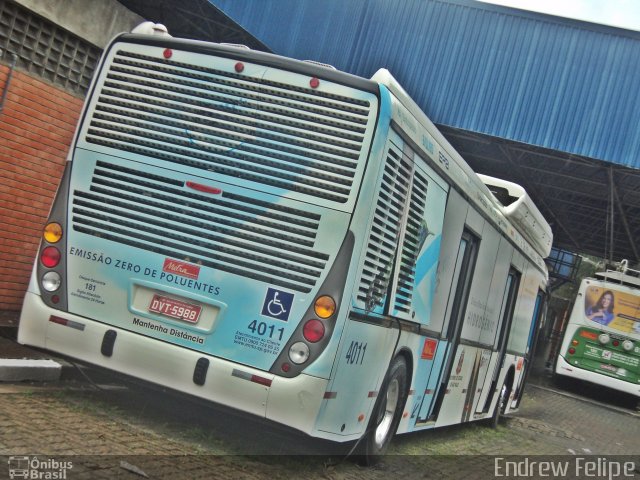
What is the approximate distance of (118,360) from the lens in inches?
231

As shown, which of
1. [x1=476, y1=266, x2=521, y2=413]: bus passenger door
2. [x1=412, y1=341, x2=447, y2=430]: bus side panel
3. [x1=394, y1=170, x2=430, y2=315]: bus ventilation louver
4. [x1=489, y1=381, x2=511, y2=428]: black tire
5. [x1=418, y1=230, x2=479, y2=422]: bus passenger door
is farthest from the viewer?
[x1=489, y1=381, x2=511, y2=428]: black tire

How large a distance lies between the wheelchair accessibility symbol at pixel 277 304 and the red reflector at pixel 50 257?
1.72 m

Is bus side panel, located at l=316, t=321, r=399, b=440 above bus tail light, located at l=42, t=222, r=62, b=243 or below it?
below

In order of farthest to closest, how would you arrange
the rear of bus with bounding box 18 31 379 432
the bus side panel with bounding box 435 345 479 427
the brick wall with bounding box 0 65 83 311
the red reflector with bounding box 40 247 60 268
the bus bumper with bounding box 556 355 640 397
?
the bus bumper with bounding box 556 355 640 397 → the bus side panel with bounding box 435 345 479 427 → the brick wall with bounding box 0 65 83 311 → the red reflector with bounding box 40 247 60 268 → the rear of bus with bounding box 18 31 379 432

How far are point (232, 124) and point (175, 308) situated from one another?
1434mm

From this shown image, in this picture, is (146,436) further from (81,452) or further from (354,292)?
(354,292)

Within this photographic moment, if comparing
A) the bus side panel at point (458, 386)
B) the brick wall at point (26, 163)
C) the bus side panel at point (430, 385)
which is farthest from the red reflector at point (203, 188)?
the bus side panel at point (458, 386)

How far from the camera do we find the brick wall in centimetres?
902

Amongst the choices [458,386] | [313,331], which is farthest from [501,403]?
[313,331]

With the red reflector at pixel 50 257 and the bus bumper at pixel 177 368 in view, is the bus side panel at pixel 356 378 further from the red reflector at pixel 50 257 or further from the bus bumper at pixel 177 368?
the red reflector at pixel 50 257

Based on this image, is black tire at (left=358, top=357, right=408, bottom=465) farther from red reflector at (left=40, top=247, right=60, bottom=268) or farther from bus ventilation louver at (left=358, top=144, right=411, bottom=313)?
red reflector at (left=40, top=247, right=60, bottom=268)

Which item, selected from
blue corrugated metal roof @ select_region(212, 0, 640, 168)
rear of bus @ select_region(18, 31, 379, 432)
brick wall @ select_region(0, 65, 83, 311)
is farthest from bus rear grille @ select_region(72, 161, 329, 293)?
blue corrugated metal roof @ select_region(212, 0, 640, 168)

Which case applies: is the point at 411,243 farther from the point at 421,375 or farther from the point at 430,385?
the point at 430,385

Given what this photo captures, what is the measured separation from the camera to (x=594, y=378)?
79.2 ft
